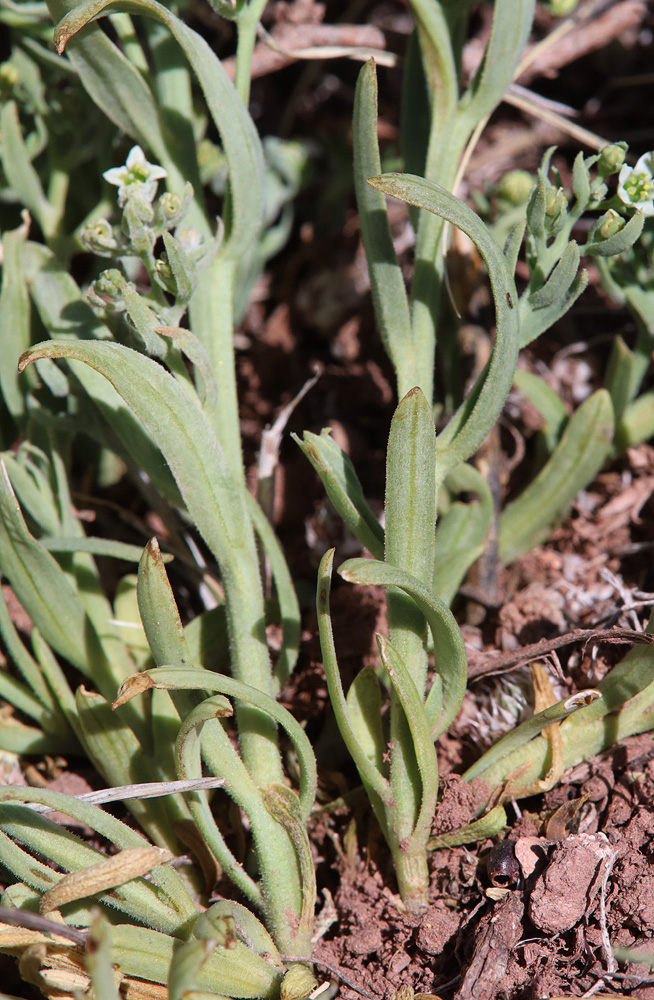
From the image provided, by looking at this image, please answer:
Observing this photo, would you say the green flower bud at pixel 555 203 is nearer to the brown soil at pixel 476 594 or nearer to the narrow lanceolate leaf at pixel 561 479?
the narrow lanceolate leaf at pixel 561 479

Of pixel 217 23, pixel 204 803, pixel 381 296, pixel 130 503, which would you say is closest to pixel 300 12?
pixel 217 23

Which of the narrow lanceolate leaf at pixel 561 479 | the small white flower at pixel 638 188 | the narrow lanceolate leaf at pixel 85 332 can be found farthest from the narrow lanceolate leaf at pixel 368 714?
the small white flower at pixel 638 188

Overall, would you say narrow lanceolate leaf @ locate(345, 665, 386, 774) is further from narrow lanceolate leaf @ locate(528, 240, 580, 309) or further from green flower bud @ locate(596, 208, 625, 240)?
green flower bud @ locate(596, 208, 625, 240)

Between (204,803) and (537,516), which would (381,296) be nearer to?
(537,516)

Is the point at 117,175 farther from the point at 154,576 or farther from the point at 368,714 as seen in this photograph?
the point at 368,714

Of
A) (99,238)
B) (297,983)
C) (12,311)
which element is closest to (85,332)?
(12,311)
